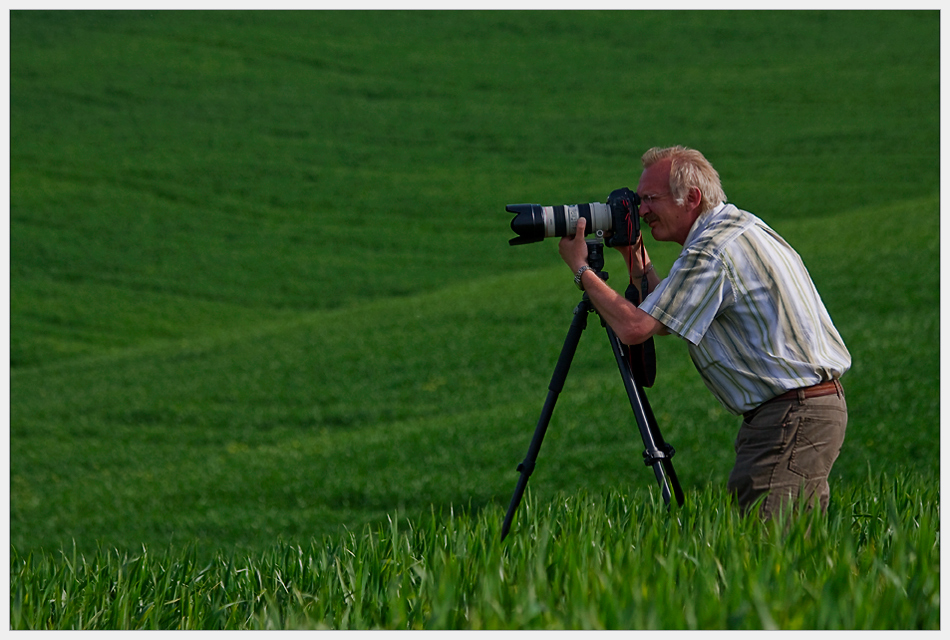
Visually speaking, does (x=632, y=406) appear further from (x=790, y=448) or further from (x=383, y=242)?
(x=383, y=242)

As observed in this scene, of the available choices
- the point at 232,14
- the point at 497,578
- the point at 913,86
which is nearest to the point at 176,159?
the point at 232,14

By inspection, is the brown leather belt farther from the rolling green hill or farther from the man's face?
the rolling green hill

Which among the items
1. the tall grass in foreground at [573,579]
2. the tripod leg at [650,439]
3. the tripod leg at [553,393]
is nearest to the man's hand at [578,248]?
the tripod leg at [553,393]

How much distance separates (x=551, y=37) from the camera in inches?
1870

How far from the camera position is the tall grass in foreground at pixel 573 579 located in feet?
8.35

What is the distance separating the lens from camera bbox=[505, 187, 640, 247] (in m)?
3.74

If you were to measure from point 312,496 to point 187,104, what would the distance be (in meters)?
33.2

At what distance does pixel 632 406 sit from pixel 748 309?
72cm

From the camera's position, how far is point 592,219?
3766mm

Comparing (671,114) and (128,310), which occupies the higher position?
(671,114)

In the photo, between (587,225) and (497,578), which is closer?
(497,578)

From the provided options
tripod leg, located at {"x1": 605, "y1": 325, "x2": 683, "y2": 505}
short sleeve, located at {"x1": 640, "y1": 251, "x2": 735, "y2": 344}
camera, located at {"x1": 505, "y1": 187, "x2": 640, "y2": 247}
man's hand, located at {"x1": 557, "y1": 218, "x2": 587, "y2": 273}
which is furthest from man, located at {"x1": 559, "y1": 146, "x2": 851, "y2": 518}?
tripod leg, located at {"x1": 605, "y1": 325, "x2": 683, "y2": 505}

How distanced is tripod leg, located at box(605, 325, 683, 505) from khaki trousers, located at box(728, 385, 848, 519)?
13.6 inches

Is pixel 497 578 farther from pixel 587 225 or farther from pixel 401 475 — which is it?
pixel 401 475
